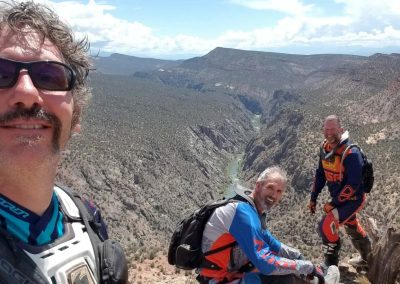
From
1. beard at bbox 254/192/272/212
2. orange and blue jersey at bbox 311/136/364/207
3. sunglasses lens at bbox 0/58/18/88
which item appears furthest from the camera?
orange and blue jersey at bbox 311/136/364/207

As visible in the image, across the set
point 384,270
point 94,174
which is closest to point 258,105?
point 94,174

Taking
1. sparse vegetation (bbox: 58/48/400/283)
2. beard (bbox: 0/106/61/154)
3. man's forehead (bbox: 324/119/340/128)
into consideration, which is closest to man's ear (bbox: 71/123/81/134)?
beard (bbox: 0/106/61/154)

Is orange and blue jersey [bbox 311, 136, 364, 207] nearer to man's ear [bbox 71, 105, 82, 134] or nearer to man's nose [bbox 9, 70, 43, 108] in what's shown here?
man's ear [bbox 71, 105, 82, 134]

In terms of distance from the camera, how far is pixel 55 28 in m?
2.35

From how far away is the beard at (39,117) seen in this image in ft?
6.13

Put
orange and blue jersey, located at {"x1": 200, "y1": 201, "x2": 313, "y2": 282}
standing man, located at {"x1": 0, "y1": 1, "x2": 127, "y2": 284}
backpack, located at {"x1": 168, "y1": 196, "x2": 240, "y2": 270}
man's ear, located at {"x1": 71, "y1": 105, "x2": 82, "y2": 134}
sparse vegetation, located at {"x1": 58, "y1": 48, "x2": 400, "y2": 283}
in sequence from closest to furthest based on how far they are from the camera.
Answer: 1. standing man, located at {"x1": 0, "y1": 1, "x2": 127, "y2": 284}
2. man's ear, located at {"x1": 71, "y1": 105, "x2": 82, "y2": 134}
3. orange and blue jersey, located at {"x1": 200, "y1": 201, "x2": 313, "y2": 282}
4. backpack, located at {"x1": 168, "y1": 196, "x2": 240, "y2": 270}
5. sparse vegetation, located at {"x1": 58, "y1": 48, "x2": 400, "y2": 283}

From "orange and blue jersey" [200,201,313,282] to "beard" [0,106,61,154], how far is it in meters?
2.44

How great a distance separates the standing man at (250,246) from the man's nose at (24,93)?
8.50 ft

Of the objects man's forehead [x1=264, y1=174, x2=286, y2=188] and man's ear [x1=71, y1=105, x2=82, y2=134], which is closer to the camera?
man's ear [x1=71, y1=105, x2=82, y2=134]

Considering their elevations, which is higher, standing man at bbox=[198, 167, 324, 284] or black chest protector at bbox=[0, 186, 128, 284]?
black chest protector at bbox=[0, 186, 128, 284]

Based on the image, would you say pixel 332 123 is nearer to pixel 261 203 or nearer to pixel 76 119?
pixel 261 203

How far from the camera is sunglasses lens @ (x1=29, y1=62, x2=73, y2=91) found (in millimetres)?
2049

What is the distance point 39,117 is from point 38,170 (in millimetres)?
249

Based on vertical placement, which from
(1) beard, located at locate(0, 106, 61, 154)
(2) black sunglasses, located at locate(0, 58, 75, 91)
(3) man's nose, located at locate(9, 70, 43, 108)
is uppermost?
(2) black sunglasses, located at locate(0, 58, 75, 91)
